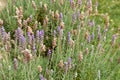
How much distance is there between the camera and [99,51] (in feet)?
13.9

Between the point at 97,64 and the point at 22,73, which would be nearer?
the point at 22,73

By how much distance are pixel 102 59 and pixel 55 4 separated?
171cm

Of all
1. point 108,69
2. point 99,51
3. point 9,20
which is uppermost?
point 9,20

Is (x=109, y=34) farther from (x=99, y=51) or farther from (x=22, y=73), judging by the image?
(x=22, y=73)

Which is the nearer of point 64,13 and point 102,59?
point 102,59

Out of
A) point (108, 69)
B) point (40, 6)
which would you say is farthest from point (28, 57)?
point (40, 6)

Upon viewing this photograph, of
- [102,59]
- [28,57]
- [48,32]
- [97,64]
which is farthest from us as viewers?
[48,32]

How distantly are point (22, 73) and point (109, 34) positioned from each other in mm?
2190

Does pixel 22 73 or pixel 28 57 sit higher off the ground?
pixel 28 57

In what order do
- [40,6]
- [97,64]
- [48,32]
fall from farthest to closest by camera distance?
[40,6] → [48,32] → [97,64]

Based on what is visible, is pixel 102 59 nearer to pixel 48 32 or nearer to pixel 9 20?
pixel 48 32

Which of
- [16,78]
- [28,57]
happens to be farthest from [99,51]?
[28,57]

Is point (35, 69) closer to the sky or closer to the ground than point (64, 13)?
closer to the ground

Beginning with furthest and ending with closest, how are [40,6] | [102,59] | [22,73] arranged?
[40,6], [102,59], [22,73]
